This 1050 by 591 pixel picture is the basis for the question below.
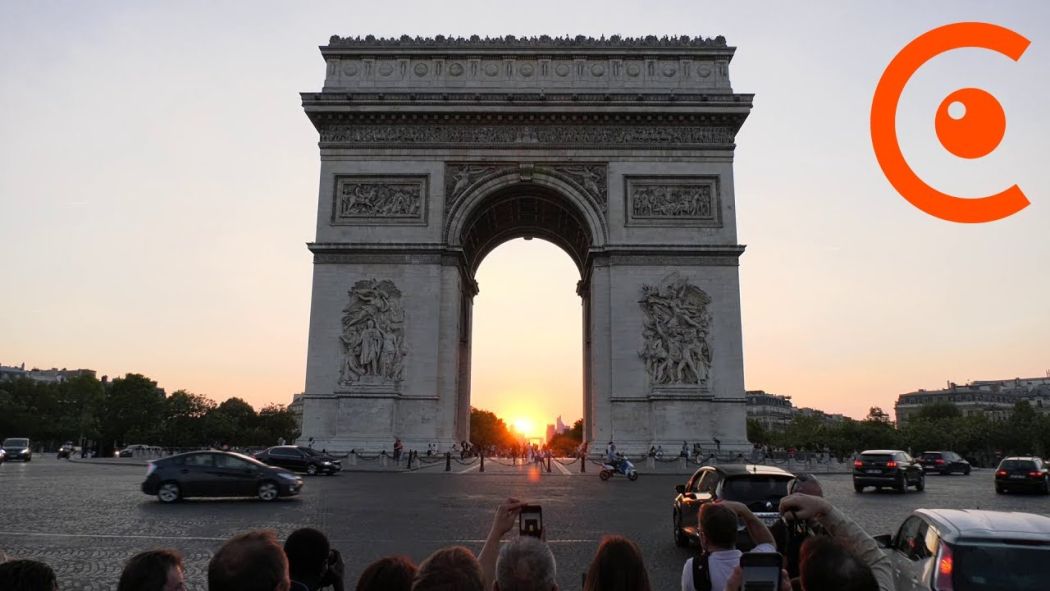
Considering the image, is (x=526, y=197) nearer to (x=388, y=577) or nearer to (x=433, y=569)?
(x=388, y=577)

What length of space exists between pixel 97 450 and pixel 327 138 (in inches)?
2318

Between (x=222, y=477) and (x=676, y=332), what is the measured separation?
19035 mm

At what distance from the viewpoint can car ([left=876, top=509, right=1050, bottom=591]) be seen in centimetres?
440

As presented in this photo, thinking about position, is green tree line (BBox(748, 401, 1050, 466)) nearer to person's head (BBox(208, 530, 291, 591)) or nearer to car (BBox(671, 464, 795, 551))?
car (BBox(671, 464, 795, 551))

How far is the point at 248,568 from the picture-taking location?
2.68 meters

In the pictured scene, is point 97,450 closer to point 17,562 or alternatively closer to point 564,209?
point 564,209

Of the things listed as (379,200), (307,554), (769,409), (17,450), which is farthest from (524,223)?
(769,409)

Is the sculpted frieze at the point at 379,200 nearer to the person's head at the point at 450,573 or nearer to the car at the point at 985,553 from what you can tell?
the car at the point at 985,553

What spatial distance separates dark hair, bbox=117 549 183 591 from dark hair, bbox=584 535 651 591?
1620 millimetres

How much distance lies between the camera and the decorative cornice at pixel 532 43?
32.8m

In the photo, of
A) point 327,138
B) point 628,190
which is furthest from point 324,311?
point 628,190

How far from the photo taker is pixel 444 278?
31.2 m

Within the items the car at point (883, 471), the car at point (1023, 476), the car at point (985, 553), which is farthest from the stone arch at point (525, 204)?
the car at point (985, 553)

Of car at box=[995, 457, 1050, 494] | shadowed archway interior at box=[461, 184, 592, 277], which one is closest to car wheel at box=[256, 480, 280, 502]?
shadowed archway interior at box=[461, 184, 592, 277]
